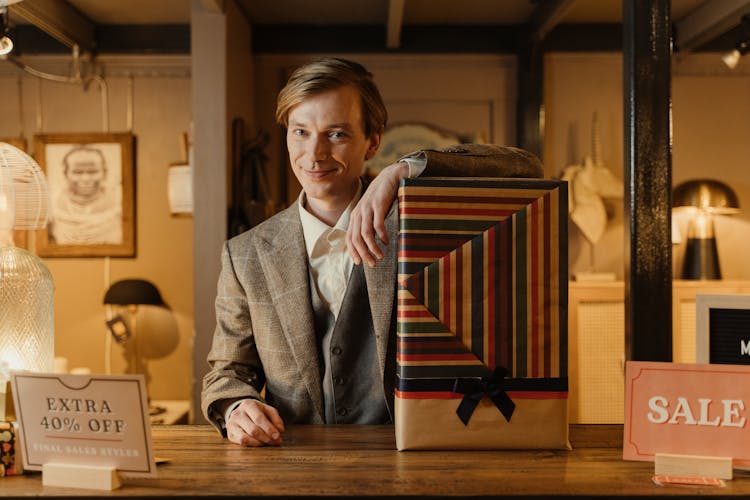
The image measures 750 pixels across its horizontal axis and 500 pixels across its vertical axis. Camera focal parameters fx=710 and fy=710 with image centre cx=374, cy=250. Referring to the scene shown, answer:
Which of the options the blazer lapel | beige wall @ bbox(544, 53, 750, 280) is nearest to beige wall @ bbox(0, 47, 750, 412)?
beige wall @ bbox(544, 53, 750, 280)

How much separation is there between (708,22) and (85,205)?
13.7 ft

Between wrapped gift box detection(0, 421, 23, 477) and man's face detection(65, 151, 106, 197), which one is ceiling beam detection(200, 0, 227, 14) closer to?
man's face detection(65, 151, 106, 197)

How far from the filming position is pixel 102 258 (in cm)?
493

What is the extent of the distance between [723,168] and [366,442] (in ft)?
15.0

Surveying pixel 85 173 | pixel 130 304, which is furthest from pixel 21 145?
pixel 130 304

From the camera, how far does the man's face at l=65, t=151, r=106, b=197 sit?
487cm

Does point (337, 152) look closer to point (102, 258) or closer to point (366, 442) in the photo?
point (366, 442)

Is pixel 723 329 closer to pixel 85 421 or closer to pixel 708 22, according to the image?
pixel 85 421

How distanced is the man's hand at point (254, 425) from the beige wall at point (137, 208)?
12.8 ft

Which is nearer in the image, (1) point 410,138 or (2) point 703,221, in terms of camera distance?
(2) point 703,221

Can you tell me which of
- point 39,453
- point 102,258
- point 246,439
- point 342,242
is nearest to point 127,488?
point 39,453

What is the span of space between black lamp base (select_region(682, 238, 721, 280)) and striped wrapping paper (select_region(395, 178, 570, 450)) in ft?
13.0

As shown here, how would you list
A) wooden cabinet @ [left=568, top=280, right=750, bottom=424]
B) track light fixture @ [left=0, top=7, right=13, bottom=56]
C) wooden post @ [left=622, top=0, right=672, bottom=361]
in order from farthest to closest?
wooden cabinet @ [left=568, top=280, right=750, bottom=424]
track light fixture @ [left=0, top=7, right=13, bottom=56]
wooden post @ [left=622, top=0, right=672, bottom=361]

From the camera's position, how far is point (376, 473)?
35.9 inches
